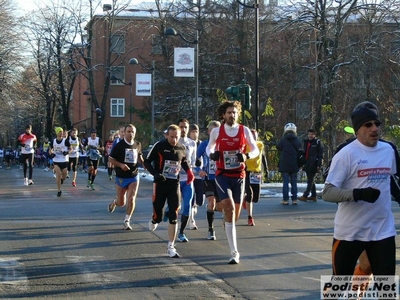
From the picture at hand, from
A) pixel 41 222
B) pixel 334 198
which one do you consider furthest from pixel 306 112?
pixel 334 198

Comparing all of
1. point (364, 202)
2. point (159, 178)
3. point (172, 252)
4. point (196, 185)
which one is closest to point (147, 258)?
point (172, 252)

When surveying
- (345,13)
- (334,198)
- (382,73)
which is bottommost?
(334,198)

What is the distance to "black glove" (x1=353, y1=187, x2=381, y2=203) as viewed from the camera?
Answer: 5.41m

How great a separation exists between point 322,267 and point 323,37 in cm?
2864

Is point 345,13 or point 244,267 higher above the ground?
point 345,13

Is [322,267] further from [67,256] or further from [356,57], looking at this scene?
[356,57]

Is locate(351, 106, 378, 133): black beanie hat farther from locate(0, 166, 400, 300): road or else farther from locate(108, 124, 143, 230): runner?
locate(108, 124, 143, 230): runner

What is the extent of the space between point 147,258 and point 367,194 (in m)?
4.89

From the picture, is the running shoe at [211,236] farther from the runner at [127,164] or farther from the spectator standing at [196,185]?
the runner at [127,164]

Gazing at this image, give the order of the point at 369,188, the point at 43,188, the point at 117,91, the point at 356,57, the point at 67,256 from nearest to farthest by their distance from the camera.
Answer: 1. the point at 369,188
2. the point at 67,256
3. the point at 43,188
4. the point at 356,57
5. the point at 117,91

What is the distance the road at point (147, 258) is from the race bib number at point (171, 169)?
105cm

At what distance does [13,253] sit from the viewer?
10.2 metres

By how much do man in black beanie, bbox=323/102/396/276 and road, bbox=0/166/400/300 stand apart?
187cm

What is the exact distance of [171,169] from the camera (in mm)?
10531
